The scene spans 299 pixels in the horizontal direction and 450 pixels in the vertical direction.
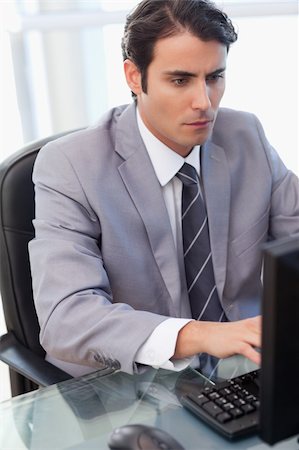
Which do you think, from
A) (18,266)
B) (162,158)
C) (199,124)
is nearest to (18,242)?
(18,266)

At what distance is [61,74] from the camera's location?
226 centimetres

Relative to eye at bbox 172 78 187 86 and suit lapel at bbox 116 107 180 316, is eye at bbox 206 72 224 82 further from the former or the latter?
suit lapel at bbox 116 107 180 316

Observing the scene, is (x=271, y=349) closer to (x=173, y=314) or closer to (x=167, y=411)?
(x=167, y=411)

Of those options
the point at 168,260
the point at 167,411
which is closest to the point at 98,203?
the point at 168,260

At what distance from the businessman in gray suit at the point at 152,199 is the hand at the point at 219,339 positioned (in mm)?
116

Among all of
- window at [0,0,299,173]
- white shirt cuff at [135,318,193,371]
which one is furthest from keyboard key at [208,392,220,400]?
window at [0,0,299,173]

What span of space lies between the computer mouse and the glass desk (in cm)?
4

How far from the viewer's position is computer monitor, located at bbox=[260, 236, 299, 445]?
0.58m

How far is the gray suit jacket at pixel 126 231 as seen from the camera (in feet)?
3.71

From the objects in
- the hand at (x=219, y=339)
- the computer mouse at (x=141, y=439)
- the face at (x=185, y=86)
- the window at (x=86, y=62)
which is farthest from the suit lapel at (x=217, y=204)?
the window at (x=86, y=62)

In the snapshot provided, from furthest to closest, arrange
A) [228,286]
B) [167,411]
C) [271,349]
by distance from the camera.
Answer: [228,286], [167,411], [271,349]

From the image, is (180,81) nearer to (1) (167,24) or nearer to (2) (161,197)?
(1) (167,24)

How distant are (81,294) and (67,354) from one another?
12 cm

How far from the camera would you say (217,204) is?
1.42 meters
